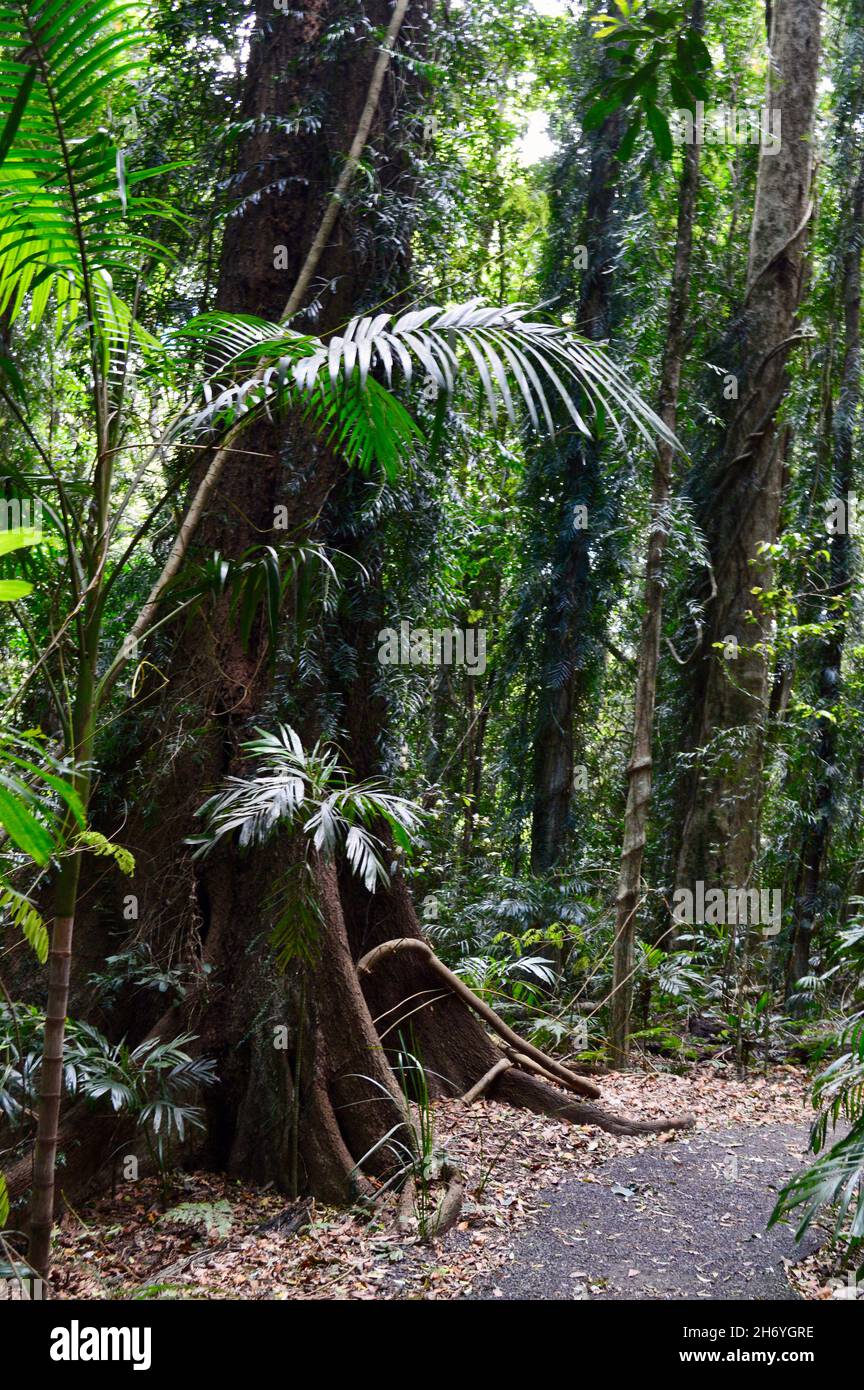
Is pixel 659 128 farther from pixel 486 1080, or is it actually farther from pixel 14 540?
pixel 486 1080

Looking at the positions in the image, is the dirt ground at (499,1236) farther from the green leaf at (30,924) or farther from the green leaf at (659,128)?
the green leaf at (659,128)

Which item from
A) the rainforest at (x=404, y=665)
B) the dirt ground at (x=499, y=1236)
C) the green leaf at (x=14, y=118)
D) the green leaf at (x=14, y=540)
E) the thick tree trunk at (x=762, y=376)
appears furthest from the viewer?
the thick tree trunk at (x=762, y=376)

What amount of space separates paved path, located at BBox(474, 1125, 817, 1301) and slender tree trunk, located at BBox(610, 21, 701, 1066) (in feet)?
5.25

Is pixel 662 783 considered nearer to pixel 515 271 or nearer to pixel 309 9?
pixel 515 271

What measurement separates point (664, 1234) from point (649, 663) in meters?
3.61

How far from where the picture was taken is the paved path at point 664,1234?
3.43 metres

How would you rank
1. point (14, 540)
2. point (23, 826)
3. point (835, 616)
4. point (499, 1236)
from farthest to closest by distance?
point (835, 616) < point (499, 1236) < point (23, 826) < point (14, 540)

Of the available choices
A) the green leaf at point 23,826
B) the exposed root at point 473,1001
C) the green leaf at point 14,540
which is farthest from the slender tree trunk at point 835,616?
the green leaf at point 14,540

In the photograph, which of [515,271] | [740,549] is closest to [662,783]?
[740,549]

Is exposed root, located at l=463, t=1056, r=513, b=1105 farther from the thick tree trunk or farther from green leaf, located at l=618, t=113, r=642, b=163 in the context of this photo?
green leaf, located at l=618, t=113, r=642, b=163

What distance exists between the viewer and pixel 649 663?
670cm

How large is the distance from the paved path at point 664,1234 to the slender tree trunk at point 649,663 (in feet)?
5.25

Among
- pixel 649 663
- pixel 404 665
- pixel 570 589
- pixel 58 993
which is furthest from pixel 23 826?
pixel 570 589
